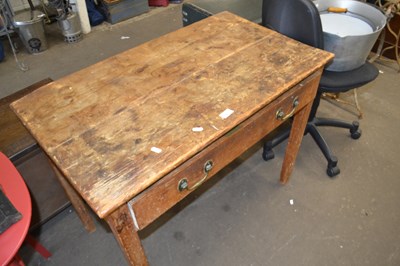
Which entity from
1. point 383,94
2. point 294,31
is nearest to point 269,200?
point 294,31

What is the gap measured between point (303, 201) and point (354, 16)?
1045mm

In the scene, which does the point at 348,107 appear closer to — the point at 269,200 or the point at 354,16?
the point at 354,16

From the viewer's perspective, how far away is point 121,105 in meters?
1.04

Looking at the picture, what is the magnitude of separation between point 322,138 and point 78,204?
1377 millimetres

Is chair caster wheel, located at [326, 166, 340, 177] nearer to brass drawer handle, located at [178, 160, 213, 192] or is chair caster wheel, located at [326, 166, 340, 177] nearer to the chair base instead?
the chair base

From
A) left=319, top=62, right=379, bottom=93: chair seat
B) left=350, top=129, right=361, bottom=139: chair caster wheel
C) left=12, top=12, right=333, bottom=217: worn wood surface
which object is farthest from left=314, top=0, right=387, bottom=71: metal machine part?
left=350, top=129, right=361, bottom=139: chair caster wheel

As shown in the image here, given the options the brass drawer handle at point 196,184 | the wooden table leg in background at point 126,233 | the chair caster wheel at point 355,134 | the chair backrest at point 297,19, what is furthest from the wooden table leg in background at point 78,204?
the chair caster wheel at point 355,134

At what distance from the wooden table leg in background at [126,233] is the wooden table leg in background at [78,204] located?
0.50 meters

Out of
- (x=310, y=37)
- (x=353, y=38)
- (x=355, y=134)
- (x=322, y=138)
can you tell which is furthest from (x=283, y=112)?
(x=355, y=134)

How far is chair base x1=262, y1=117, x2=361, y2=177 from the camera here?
1758 mm

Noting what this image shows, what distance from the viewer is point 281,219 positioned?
159cm

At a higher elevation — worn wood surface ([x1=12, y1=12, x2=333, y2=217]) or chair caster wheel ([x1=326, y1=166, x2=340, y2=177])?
worn wood surface ([x1=12, y1=12, x2=333, y2=217])

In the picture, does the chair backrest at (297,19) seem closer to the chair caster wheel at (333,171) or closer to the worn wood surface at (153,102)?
the worn wood surface at (153,102)

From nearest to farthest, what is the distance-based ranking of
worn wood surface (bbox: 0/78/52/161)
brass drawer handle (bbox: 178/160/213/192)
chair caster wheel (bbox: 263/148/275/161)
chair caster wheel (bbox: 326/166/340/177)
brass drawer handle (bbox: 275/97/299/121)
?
1. brass drawer handle (bbox: 178/160/213/192)
2. brass drawer handle (bbox: 275/97/299/121)
3. worn wood surface (bbox: 0/78/52/161)
4. chair caster wheel (bbox: 326/166/340/177)
5. chair caster wheel (bbox: 263/148/275/161)
